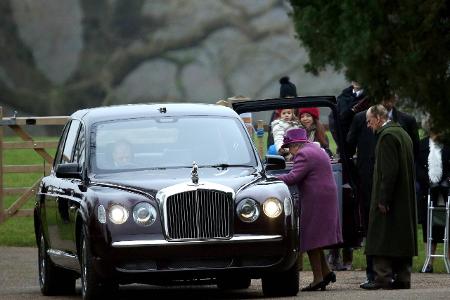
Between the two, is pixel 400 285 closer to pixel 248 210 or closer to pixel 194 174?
pixel 248 210

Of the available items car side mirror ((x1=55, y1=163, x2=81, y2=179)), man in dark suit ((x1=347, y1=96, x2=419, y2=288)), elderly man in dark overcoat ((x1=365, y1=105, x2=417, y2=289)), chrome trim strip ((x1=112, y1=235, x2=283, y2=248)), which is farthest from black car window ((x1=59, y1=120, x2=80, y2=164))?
man in dark suit ((x1=347, y1=96, x2=419, y2=288))

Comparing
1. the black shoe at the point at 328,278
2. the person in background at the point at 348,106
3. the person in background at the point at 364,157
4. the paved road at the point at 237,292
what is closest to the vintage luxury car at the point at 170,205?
the paved road at the point at 237,292

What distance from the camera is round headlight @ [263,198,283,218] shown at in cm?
1527

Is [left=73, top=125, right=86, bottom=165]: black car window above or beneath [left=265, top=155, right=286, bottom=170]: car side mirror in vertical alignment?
above

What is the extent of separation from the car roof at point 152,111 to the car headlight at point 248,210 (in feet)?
6.05

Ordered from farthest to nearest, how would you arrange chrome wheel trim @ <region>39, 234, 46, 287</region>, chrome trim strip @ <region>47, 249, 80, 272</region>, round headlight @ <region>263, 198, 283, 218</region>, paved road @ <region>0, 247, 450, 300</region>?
chrome wheel trim @ <region>39, 234, 46, 287</region> < chrome trim strip @ <region>47, 249, 80, 272</region> < paved road @ <region>0, 247, 450, 300</region> < round headlight @ <region>263, 198, 283, 218</region>

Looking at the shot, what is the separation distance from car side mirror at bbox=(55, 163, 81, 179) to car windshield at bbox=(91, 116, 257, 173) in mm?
182

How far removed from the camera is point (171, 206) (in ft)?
49.5

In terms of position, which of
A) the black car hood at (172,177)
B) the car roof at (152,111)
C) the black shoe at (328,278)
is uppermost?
the car roof at (152,111)

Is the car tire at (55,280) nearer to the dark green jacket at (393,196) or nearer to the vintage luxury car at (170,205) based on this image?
the vintage luxury car at (170,205)

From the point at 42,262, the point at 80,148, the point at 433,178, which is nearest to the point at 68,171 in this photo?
the point at 80,148

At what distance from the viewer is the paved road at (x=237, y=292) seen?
15.8 metres

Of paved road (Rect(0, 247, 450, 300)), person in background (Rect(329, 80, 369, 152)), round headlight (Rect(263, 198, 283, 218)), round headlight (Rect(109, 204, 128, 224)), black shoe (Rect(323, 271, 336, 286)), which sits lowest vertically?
paved road (Rect(0, 247, 450, 300))

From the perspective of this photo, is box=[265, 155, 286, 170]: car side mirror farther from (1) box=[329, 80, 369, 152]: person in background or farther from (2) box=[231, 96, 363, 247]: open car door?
(1) box=[329, 80, 369, 152]: person in background
